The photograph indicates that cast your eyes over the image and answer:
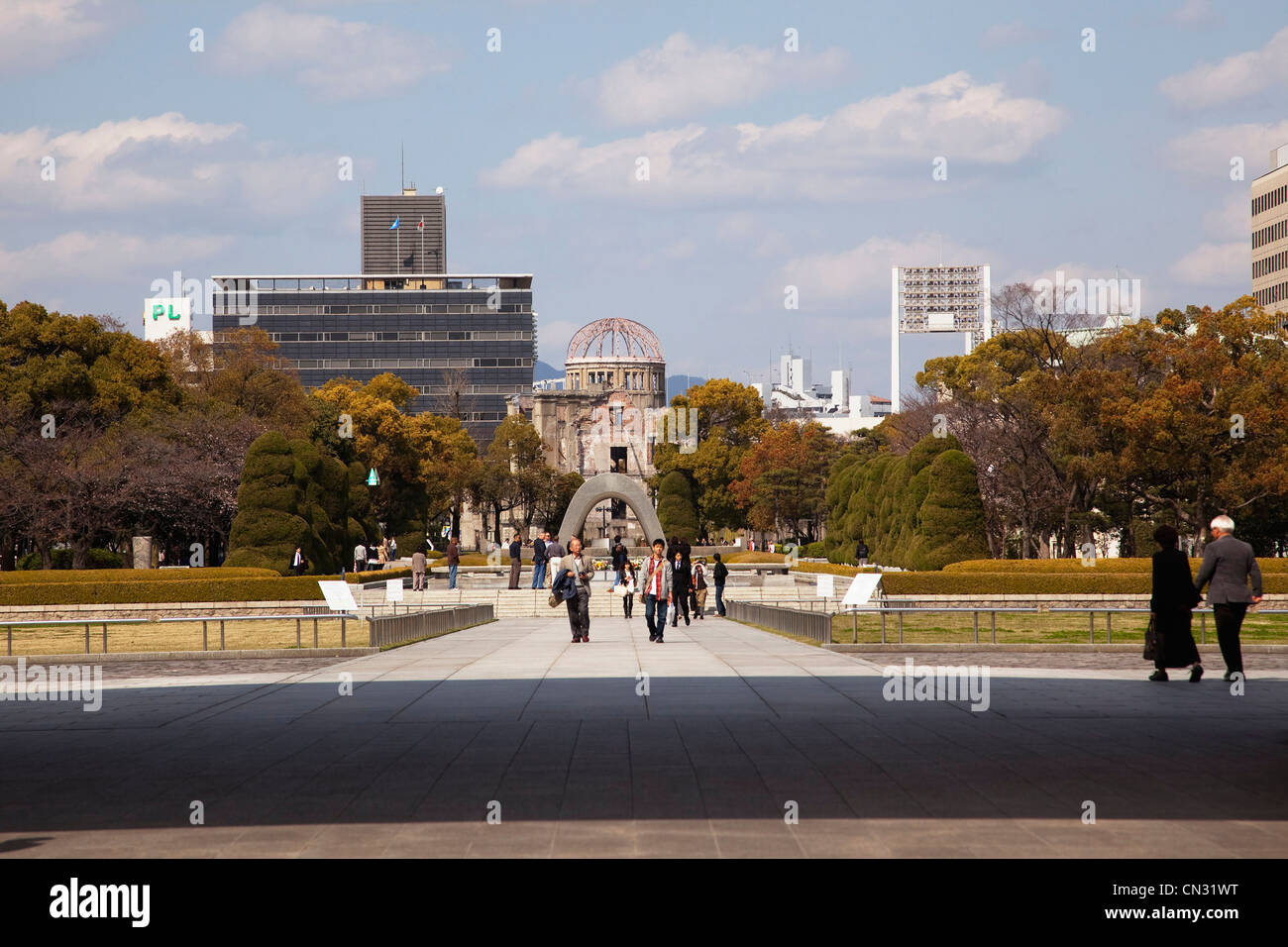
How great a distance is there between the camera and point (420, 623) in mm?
24047

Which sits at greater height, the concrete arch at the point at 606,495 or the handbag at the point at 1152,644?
the concrete arch at the point at 606,495

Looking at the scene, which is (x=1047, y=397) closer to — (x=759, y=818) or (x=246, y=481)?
(x=246, y=481)

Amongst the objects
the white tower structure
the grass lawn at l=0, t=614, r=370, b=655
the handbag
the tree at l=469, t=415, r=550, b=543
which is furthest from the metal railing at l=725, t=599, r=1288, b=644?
the white tower structure

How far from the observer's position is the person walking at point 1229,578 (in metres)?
12.8

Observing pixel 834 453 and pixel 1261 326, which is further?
pixel 834 453

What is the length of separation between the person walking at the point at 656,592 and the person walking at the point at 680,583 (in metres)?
2.24

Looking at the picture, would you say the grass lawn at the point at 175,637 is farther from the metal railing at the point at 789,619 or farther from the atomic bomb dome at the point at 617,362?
the atomic bomb dome at the point at 617,362

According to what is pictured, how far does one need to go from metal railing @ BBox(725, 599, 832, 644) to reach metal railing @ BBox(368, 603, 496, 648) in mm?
5980

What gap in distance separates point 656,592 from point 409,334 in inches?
4818

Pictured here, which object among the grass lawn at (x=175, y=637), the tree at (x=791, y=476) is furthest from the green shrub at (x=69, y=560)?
the tree at (x=791, y=476)
